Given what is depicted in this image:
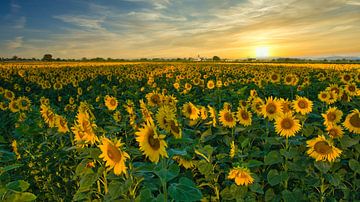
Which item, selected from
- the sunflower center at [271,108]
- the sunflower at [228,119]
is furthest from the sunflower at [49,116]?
the sunflower center at [271,108]

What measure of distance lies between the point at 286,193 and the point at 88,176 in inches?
82.0

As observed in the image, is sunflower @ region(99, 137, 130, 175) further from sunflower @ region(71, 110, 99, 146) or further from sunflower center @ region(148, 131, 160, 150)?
sunflower @ region(71, 110, 99, 146)

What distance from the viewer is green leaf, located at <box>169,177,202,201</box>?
2016mm

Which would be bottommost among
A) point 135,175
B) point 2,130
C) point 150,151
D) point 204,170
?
point 2,130

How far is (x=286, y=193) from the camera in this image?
338cm

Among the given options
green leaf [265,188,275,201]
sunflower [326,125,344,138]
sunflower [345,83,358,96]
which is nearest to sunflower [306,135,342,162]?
sunflower [326,125,344,138]

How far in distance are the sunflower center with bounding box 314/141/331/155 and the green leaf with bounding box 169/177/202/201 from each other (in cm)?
178

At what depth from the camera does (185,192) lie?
2.07 metres

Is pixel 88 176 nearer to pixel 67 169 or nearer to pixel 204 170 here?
pixel 204 170

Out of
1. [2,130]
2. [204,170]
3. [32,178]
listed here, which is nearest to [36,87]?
[2,130]

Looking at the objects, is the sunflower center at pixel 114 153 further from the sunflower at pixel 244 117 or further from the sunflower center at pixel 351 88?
the sunflower center at pixel 351 88

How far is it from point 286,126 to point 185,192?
6.84 ft

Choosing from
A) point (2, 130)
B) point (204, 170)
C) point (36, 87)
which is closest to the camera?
point (204, 170)

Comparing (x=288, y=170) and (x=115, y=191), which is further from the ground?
(x=115, y=191)
